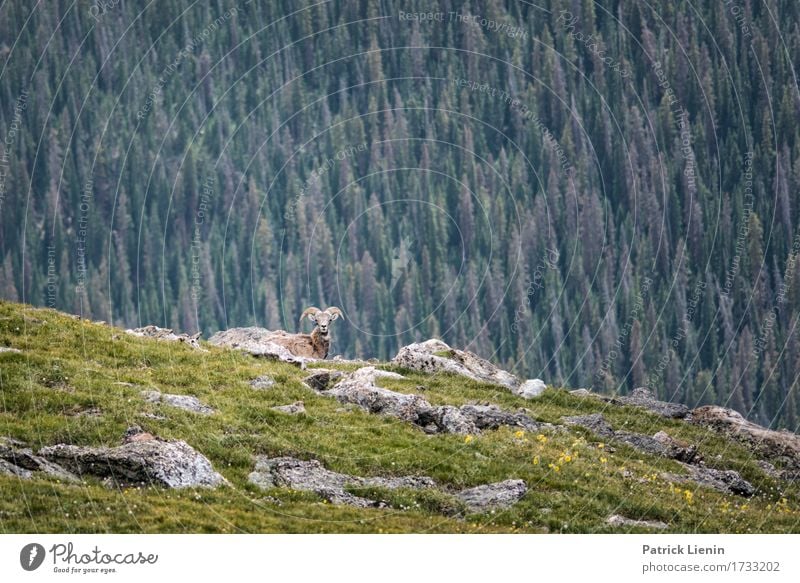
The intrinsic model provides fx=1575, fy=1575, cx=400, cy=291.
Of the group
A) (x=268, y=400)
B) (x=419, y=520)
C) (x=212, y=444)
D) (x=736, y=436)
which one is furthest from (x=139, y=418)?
(x=736, y=436)

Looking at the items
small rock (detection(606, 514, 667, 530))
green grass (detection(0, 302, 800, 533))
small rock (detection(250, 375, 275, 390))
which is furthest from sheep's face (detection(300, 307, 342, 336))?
small rock (detection(606, 514, 667, 530))

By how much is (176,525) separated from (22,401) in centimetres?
904

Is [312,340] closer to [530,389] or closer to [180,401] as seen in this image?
[530,389]

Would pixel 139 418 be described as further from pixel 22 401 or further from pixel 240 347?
pixel 240 347

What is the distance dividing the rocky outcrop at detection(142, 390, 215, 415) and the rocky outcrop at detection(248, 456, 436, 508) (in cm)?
432

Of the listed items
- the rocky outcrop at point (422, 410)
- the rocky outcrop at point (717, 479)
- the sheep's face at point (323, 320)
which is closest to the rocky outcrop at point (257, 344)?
the sheep's face at point (323, 320)

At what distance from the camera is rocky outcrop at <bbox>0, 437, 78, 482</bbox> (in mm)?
40031

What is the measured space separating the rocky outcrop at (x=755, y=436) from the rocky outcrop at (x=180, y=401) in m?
20.6

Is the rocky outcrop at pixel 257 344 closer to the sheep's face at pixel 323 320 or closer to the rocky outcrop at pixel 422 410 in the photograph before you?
the sheep's face at pixel 323 320

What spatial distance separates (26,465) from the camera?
4059cm

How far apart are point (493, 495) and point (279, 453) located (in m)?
6.17

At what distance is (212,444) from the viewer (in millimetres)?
44062

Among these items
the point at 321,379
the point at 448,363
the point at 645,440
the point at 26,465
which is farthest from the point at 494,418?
the point at 26,465

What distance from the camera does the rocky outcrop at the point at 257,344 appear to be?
5641cm
